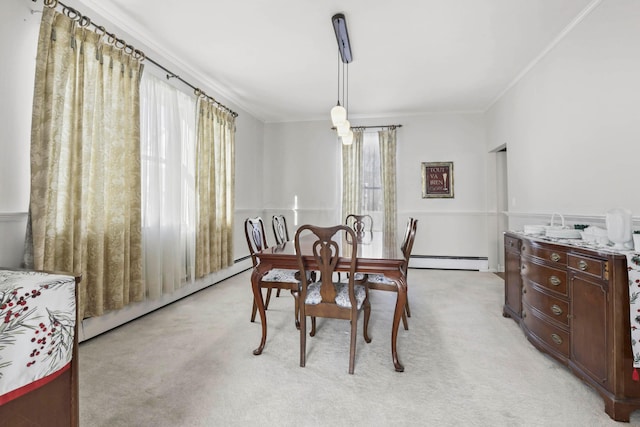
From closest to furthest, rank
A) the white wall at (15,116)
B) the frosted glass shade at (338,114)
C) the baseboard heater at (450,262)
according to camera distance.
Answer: the white wall at (15,116)
the frosted glass shade at (338,114)
the baseboard heater at (450,262)

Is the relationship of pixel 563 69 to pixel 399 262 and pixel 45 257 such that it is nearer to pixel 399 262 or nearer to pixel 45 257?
pixel 399 262

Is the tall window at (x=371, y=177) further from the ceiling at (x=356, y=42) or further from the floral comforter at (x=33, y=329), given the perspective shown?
the floral comforter at (x=33, y=329)

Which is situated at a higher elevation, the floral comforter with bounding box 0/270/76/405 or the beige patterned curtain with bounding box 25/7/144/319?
the beige patterned curtain with bounding box 25/7/144/319

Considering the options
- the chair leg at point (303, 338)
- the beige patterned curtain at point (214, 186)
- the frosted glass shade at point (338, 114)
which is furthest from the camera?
the beige patterned curtain at point (214, 186)

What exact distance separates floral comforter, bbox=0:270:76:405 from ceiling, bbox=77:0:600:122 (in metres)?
2.37

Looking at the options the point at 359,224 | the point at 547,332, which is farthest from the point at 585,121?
the point at 359,224

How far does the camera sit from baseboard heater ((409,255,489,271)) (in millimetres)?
5016

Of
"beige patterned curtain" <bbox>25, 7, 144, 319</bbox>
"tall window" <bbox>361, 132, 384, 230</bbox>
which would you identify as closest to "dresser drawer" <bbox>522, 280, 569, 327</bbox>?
"tall window" <bbox>361, 132, 384, 230</bbox>

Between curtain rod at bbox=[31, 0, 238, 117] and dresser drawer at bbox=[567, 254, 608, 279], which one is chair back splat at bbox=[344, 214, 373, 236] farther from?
curtain rod at bbox=[31, 0, 238, 117]

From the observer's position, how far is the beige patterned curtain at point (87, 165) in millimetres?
1930

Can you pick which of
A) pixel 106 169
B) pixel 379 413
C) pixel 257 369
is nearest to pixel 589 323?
pixel 379 413

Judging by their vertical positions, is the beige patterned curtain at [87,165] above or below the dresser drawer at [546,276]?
above

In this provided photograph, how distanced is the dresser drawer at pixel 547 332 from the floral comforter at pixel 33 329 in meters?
2.75

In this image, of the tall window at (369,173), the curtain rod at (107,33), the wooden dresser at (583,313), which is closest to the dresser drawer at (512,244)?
the wooden dresser at (583,313)
